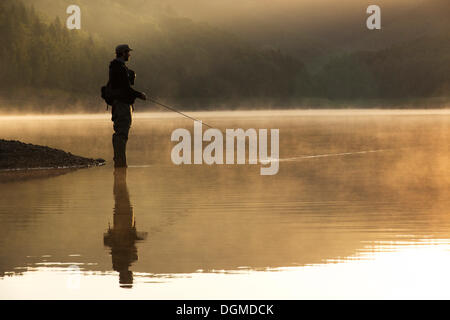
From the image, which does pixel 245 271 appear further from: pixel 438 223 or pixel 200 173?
pixel 200 173

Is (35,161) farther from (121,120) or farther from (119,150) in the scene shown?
(121,120)

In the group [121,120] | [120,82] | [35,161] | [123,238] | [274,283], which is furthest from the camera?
[35,161]

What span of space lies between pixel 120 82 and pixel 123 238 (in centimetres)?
925

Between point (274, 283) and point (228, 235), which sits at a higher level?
point (228, 235)

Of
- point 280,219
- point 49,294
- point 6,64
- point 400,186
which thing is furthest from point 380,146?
point 6,64

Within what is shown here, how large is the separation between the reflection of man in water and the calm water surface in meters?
0.02

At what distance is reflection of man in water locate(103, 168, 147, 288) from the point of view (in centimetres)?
809

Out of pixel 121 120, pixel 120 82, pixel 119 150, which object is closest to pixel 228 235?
pixel 120 82

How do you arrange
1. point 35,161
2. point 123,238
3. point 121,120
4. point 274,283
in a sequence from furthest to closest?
1. point 35,161
2. point 121,120
3. point 123,238
4. point 274,283

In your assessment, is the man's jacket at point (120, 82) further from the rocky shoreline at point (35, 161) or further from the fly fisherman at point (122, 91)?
the rocky shoreline at point (35, 161)

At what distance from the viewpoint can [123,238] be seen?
33.1 ft

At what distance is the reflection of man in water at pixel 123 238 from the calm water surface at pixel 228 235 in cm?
2

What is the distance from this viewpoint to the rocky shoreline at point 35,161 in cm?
2102
